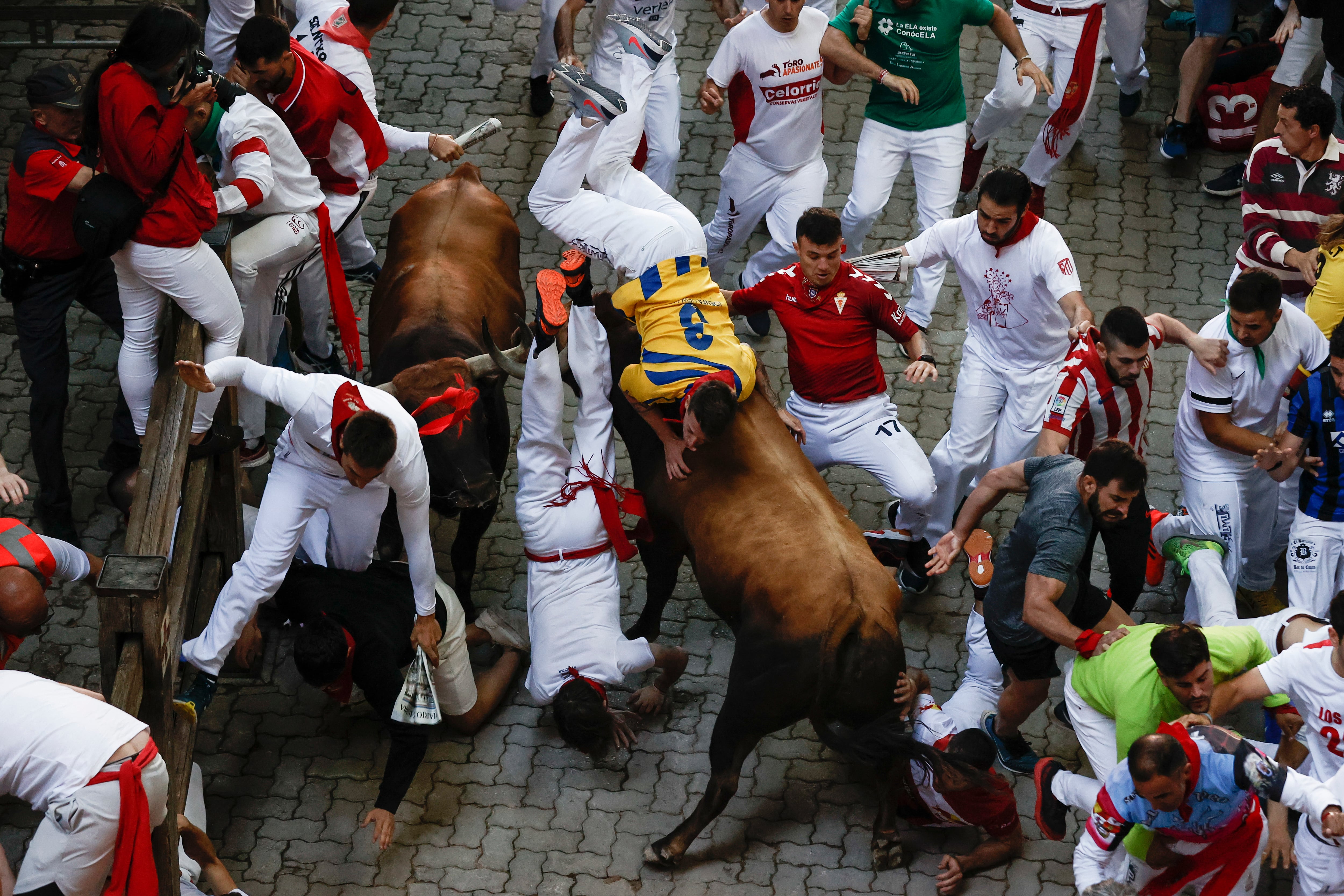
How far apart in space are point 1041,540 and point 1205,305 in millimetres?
3700

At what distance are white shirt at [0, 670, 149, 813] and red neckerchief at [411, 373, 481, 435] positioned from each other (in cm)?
191

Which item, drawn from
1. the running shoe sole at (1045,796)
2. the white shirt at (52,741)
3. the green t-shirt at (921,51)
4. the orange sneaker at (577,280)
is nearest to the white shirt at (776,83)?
the green t-shirt at (921,51)

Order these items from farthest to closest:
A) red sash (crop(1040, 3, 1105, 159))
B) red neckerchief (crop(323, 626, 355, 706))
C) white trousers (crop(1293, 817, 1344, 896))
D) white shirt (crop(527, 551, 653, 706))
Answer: red sash (crop(1040, 3, 1105, 159))
white shirt (crop(527, 551, 653, 706))
red neckerchief (crop(323, 626, 355, 706))
white trousers (crop(1293, 817, 1344, 896))

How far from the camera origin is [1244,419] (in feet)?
21.9

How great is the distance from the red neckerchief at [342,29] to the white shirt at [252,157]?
97 cm

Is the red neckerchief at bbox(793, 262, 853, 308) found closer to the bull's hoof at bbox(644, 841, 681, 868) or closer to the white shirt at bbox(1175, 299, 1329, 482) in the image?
the white shirt at bbox(1175, 299, 1329, 482)

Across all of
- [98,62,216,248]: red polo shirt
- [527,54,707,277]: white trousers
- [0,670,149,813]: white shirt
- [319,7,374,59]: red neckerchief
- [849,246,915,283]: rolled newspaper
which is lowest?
[0,670,149,813]: white shirt

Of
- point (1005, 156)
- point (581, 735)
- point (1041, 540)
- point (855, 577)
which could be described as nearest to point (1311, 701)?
point (1041, 540)

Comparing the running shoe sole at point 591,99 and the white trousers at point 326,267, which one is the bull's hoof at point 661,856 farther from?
the running shoe sole at point 591,99

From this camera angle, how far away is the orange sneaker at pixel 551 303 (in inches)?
248

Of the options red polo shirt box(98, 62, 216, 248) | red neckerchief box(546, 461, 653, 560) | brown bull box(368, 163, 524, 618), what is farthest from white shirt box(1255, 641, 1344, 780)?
red polo shirt box(98, 62, 216, 248)

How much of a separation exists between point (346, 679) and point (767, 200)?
152 inches

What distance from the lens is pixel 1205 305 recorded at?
877 cm

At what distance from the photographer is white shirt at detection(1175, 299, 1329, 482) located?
6500 millimetres
